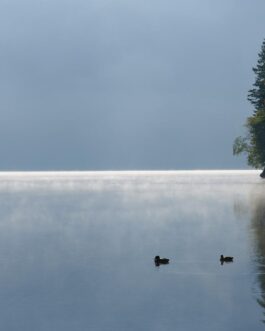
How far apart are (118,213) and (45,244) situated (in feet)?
110

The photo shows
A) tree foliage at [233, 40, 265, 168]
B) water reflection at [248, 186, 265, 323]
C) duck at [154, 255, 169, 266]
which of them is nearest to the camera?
water reflection at [248, 186, 265, 323]

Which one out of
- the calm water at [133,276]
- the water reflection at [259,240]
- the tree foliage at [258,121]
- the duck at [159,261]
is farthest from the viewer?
the tree foliage at [258,121]

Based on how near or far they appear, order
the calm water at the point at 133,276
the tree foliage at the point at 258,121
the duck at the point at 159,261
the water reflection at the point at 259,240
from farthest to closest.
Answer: the tree foliage at the point at 258,121 < the duck at the point at 159,261 < the water reflection at the point at 259,240 < the calm water at the point at 133,276

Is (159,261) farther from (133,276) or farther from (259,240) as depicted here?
(259,240)

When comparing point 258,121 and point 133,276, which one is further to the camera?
point 258,121

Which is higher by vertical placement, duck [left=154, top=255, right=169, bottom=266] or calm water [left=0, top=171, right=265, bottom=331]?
duck [left=154, top=255, right=169, bottom=266]

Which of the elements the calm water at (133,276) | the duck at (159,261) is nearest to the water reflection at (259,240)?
the calm water at (133,276)

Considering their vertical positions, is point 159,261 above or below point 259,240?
below

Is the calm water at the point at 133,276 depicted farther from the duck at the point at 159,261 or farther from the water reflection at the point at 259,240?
the duck at the point at 159,261

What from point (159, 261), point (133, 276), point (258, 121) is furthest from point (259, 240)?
point (258, 121)

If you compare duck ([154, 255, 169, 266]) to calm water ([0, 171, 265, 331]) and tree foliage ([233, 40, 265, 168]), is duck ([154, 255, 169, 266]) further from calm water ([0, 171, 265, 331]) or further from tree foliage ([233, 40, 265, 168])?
tree foliage ([233, 40, 265, 168])

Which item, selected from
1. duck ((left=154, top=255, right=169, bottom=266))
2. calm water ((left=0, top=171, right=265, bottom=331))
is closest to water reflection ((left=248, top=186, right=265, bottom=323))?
calm water ((left=0, top=171, right=265, bottom=331))

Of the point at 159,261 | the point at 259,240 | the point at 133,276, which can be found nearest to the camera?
the point at 133,276

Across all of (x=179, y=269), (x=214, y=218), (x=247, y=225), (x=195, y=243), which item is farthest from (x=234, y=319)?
(x=214, y=218)
